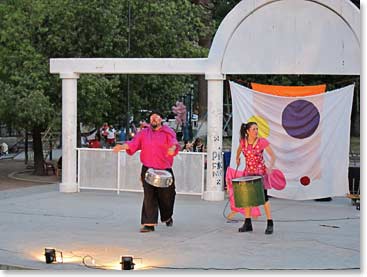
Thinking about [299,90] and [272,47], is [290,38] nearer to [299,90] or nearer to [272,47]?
[272,47]

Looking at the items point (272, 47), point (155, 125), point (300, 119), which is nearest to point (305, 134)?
point (300, 119)

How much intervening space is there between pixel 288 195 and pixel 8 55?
9.30 meters

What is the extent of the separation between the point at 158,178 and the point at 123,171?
531cm

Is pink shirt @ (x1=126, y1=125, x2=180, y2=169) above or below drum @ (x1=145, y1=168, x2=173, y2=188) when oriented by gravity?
above

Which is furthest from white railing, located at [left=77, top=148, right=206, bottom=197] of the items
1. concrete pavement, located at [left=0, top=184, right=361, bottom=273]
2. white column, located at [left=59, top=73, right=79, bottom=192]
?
concrete pavement, located at [left=0, top=184, right=361, bottom=273]

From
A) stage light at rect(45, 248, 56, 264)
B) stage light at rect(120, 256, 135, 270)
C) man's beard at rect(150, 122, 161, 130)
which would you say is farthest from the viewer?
man's beard at rect(150, 122, 161, 130)

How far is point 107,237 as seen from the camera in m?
9.48

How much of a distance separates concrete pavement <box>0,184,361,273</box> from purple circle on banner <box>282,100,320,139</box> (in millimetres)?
1456

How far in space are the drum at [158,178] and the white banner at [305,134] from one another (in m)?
3.38

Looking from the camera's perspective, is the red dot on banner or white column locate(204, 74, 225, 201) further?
white column locate(204, 74, 225, 201)

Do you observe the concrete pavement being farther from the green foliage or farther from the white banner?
the green foliage

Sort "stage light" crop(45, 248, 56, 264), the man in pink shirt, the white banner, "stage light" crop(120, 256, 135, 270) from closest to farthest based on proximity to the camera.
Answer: "stage light" crop(120, 256, 135, 270), "stage light" crop(45, 248, 56, 264), the man in pink shirt, the white banner

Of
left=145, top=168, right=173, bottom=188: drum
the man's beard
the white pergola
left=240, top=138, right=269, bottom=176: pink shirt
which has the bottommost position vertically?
left=145, top=168, right=173, bottom=188: drum

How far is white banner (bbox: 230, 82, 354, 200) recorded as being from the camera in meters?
13.2
